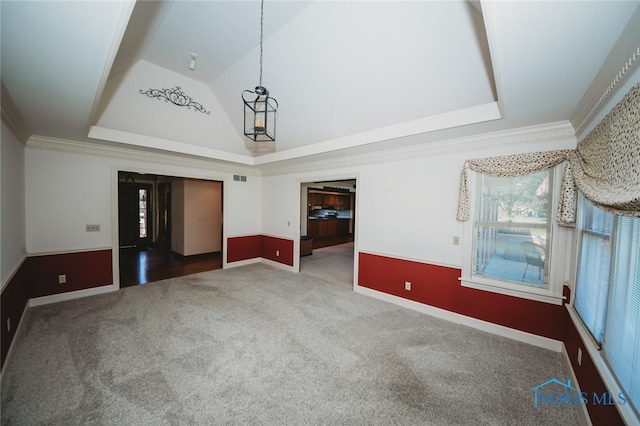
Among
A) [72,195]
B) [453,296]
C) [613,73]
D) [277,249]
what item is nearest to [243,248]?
[277,249]

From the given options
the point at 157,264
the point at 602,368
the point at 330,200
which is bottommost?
the point at 157,264

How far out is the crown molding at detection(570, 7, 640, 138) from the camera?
115 centimetres

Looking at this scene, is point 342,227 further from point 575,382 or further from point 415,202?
point 575,382

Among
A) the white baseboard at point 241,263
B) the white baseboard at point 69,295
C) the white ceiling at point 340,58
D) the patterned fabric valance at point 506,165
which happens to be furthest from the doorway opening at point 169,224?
the patterned fabric valance at point 506,165

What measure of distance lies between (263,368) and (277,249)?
11.7 feet

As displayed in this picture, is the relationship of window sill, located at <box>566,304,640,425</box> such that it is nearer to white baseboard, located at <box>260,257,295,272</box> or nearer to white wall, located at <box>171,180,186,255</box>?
white baseboard, located at <box>260,257,295,272</box>

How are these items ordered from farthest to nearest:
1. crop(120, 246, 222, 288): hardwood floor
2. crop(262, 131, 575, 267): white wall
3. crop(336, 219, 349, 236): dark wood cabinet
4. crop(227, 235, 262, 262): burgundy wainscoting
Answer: crop(336, 219, 349, 236): dark wood cabinet < crop(227, 235, 262, 262): burgundy wainscoting < crop(120, 246, 222, 288): hardwood floor < crop(262, 131, 575, 267): white wall

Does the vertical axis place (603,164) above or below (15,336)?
above

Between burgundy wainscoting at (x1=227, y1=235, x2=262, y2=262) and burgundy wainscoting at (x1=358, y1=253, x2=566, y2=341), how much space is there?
3036 mm

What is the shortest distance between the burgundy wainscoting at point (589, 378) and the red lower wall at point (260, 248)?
4371 millimetres

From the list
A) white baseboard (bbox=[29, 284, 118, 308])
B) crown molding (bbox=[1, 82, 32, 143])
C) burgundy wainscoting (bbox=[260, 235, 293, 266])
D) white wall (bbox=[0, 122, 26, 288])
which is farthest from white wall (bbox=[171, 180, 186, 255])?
crown molding (bbox=[1, 82, 32, 143])

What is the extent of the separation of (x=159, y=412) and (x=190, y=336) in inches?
39.5

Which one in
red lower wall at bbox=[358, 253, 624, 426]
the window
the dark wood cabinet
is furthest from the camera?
the dark wood cabinet

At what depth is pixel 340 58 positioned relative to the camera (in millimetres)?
2557
